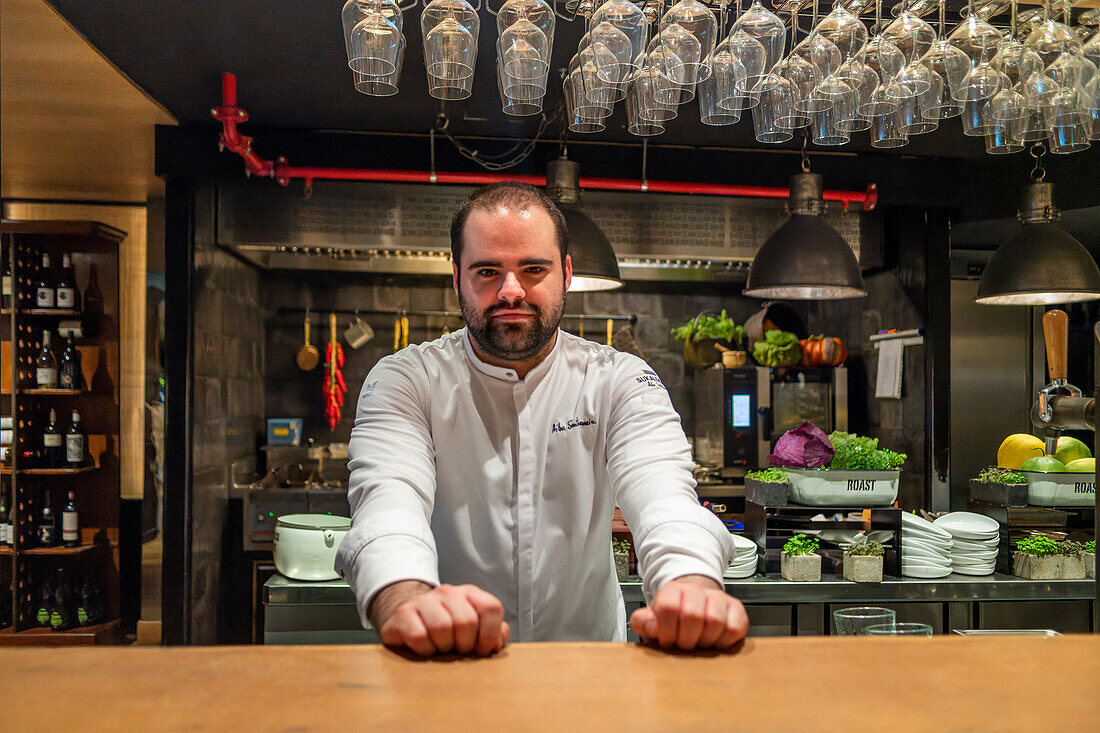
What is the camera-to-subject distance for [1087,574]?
3312 mm

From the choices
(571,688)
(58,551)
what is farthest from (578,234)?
(58,551)

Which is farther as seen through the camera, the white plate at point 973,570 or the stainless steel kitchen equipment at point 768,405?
the stainless steel kitchen equipment at point 768,405

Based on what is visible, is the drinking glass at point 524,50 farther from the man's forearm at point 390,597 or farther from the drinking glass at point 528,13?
the man's forearm at point 390,597

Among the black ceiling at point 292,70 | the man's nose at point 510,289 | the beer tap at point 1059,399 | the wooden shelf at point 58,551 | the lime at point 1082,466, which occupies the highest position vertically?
the black ceiling at point 292,70

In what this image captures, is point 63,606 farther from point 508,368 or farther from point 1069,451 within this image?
point 1069,451

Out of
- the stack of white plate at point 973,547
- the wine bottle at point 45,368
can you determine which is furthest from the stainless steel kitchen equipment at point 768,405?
the wine bottle at point 45,368

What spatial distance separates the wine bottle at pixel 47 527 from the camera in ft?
17.7

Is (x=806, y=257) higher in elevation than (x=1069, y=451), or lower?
higher

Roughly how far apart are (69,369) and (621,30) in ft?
16.1

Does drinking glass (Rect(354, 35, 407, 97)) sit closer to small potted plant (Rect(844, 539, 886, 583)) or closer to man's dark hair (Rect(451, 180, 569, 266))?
man's dark hair (Rect(451, 180, 569, 266))

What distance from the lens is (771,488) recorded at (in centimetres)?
323

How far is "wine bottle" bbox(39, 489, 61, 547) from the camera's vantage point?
5.40m

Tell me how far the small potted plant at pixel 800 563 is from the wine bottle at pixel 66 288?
A: 458 centimetres

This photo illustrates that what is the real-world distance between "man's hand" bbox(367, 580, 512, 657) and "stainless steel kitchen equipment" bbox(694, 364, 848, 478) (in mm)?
4590
